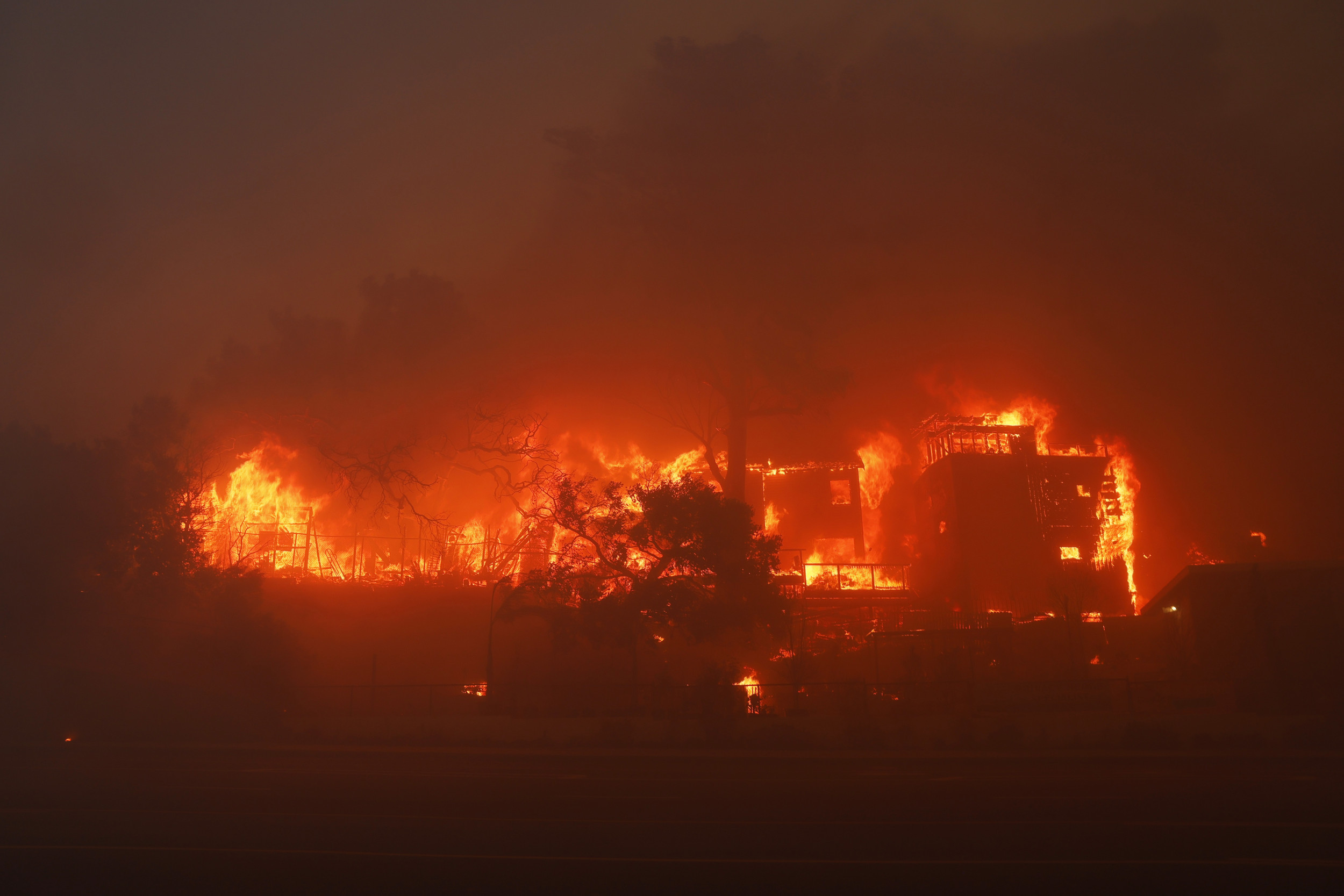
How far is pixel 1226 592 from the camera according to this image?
27.7m

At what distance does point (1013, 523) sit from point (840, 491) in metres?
10.6

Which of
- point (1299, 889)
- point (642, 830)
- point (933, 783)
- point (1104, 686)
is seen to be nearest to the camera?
point (1299, 889)

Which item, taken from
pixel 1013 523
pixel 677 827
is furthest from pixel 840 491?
pixel 677 827

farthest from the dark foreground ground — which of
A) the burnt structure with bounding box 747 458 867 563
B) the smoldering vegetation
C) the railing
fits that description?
the burnt structure with bounding box 747 458 867 563

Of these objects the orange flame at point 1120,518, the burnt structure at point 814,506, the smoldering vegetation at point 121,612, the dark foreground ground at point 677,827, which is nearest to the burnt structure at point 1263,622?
the dark foreground ground at point 677,827

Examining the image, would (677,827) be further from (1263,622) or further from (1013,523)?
(1013,523)

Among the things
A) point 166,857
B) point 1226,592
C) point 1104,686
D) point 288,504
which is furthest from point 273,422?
point 1226,592

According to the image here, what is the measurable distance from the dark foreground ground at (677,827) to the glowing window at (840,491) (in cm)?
3384

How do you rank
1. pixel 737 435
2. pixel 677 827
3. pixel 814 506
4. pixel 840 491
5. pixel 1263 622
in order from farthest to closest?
1. pixel 840 491
2. pixel 814 506
3. pixel 737 435
4. pixel 1263 622
5. pixel 677 827

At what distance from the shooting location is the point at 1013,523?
47.4m

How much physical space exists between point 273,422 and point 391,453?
7226 mm

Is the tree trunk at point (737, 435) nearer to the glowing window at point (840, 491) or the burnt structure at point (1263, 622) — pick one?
the glowing window at point (840, 491)

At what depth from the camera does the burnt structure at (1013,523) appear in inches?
1825

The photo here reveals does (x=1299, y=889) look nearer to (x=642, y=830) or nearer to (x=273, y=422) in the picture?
(x=642, y=830)
